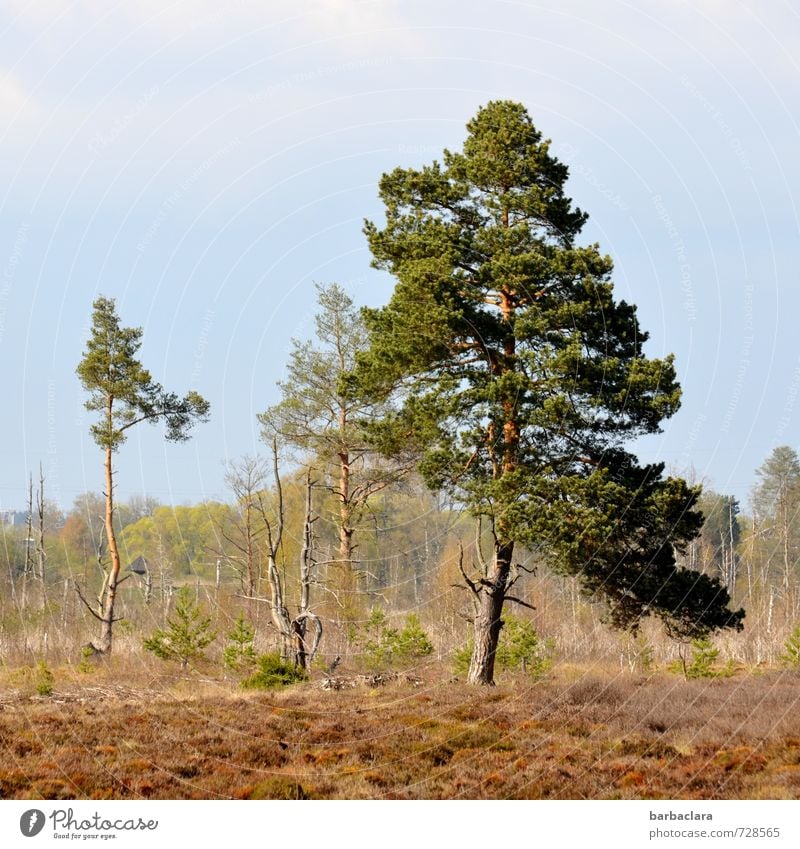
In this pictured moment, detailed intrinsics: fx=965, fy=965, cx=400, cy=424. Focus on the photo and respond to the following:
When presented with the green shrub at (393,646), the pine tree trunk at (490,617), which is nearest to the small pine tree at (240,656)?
the green shrub at (393,646)

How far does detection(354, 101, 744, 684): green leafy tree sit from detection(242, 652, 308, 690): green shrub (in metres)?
5.93

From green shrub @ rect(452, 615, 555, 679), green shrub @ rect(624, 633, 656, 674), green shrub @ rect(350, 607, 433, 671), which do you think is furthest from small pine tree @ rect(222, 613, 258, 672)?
green shrub @ rect(624, 633, 656, 674)

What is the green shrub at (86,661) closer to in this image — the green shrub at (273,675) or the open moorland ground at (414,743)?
the open moorland ground at (414,743)

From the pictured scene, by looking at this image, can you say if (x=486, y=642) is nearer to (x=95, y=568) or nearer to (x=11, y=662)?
(x=11, y=662)

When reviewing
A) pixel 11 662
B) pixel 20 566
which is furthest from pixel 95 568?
pixel 11 662

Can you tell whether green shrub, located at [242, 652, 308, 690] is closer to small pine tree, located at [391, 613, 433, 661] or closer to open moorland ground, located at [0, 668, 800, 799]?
open moorland ground, located at [0, 668, 800, 799]

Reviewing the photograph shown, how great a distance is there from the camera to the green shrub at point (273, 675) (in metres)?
23.3

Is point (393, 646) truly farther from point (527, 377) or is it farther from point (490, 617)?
point (527, 377)

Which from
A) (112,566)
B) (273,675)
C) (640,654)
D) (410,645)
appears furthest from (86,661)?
(640,654)

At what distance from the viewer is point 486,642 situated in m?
21.6

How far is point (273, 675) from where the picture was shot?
23.6m

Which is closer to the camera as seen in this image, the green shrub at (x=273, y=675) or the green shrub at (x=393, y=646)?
the green shrub at (x=273, y=675)

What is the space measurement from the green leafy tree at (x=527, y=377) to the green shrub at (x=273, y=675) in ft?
19.4

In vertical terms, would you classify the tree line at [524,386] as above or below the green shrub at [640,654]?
above
